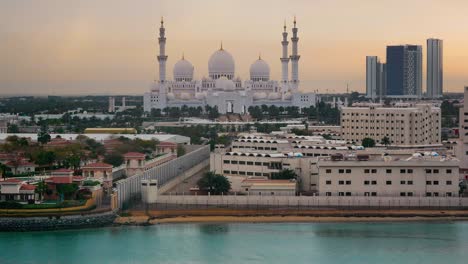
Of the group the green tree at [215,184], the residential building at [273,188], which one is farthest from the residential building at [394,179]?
the green tree at [215,184]

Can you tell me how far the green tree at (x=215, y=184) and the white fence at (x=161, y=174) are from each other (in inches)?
55.9

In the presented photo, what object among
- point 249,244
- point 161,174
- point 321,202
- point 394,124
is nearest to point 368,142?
point 394,124

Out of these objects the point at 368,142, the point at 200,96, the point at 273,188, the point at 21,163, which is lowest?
the point at 273,188

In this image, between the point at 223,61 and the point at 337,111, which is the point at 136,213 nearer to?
the point at 337,111

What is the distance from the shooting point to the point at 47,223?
67.5 ft

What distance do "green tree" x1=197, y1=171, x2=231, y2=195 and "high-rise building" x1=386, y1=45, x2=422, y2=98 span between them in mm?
→ 69132

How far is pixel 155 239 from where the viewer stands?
65.8ft

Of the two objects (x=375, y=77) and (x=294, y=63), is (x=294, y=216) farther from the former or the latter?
(x=375, y=77)

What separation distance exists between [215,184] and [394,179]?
3783 mm

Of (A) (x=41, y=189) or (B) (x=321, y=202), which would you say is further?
(B) (x=321, y=202)

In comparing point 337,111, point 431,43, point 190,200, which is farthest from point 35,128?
point 431,43

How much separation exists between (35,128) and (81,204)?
78.7ft

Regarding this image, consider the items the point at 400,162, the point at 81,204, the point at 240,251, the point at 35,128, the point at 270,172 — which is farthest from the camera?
the point at 35,128

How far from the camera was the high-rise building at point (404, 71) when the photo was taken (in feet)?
302
